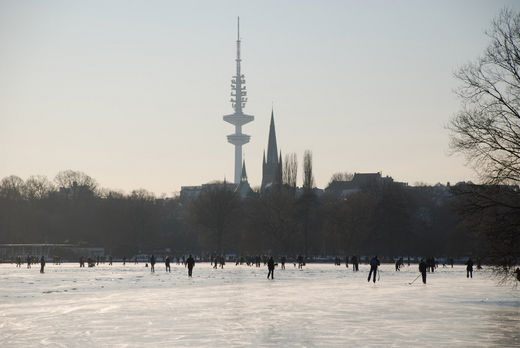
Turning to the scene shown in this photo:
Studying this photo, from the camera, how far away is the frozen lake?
20.2 m

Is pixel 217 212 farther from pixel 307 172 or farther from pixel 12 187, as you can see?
pixel 12 187

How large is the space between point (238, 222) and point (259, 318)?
11754 centimetres

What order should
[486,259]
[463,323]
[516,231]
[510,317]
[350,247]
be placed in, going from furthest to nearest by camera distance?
1. [350,247]
2. [486,259]
3. [516,231]
4. [510,317]
5. [463,323]

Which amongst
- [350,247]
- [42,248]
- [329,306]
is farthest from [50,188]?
[329,306]

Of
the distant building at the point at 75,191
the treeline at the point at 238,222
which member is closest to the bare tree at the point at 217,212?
the treeline at the point at 238,222

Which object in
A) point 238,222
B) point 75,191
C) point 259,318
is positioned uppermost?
point 75,191

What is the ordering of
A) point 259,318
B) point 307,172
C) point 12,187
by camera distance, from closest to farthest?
point 259,318, point 307,172, point 12,187

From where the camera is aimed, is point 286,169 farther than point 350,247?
Yes

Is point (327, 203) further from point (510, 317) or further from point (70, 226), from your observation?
point (510, 317)

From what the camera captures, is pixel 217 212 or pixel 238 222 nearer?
pixel 217 212

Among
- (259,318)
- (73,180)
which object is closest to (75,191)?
(73,180)

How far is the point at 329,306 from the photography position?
3034 centimetres

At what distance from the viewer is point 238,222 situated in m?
143

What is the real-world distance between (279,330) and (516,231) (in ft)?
37.1
